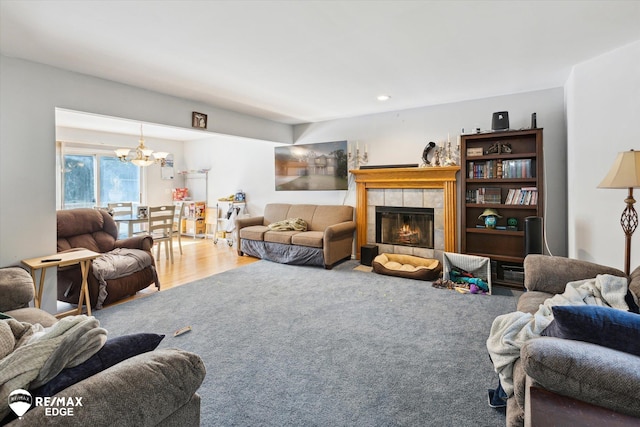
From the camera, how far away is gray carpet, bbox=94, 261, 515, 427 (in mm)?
1725

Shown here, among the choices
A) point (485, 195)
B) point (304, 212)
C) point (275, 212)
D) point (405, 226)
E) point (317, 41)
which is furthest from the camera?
point (275, 212)

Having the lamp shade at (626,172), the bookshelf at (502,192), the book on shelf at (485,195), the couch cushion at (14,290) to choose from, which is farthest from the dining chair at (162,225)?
the lamp shade at (626,172)

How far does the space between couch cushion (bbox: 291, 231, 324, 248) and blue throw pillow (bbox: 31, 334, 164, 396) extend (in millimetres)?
3564

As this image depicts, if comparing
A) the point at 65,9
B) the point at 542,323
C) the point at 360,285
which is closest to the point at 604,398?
the point at 542,323

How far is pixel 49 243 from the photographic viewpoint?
2994mm

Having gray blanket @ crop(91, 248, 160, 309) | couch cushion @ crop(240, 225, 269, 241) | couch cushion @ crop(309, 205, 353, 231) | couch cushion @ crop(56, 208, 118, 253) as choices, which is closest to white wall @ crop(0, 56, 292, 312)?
gray blanket @ crop(91, 248, 160, 309)

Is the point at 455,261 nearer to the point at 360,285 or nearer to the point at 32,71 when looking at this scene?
the point at 360,285

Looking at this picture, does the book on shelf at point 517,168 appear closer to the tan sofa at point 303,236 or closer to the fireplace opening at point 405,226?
the fireplace opening at point 405,226

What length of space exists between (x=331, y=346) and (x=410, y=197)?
117 inches

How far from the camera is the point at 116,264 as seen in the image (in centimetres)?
345

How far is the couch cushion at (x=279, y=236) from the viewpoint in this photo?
16.6 feet

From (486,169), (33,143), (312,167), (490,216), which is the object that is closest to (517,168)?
(486,169)

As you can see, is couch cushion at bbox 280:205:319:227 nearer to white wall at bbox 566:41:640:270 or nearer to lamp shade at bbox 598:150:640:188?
white wall at bbox 566:41:640:270

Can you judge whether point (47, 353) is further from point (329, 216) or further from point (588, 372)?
point (329, 216)
